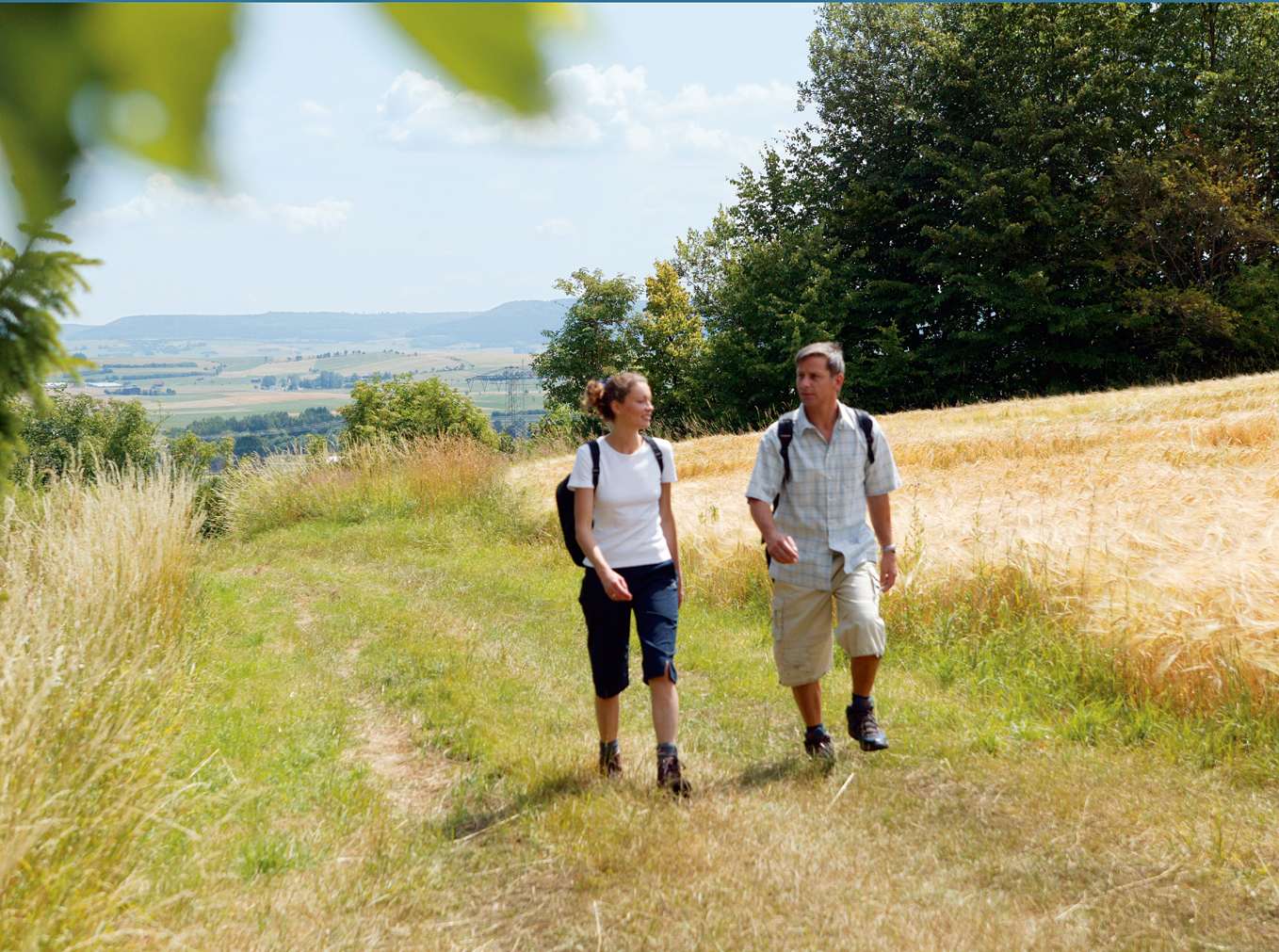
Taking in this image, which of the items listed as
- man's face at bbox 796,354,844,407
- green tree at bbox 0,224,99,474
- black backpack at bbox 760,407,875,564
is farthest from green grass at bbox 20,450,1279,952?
green tree at bbox 0,224,99,474

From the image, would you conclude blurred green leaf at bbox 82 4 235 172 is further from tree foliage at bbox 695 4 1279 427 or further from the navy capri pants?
tree foliage at bbox 695 4 1279 427

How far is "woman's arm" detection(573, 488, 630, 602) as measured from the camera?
3.99 metres

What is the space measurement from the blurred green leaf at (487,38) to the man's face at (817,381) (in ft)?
12.9

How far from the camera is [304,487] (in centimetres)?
1612

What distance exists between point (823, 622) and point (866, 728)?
A: 0.58 m

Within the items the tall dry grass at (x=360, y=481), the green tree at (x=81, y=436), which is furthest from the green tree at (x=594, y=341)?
the green tree at (x=81, y=436)

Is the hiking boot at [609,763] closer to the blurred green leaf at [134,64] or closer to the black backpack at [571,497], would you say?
the black backpack at [571,497]

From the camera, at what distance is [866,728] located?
15.0ft

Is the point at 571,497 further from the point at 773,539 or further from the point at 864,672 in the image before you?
the point at 864,672

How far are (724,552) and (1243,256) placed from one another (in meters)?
28.2

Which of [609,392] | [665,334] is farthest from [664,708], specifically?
[665,334]

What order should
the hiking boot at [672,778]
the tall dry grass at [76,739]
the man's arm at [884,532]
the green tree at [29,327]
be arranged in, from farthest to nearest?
the man's arm at [884,532] < the hiking boot at [672,778] < the tall dry grass at [76,739] < the green tree at [29,327]

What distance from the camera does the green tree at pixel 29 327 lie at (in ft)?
1.94

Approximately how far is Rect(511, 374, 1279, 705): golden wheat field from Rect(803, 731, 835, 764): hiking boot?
6.05ft
